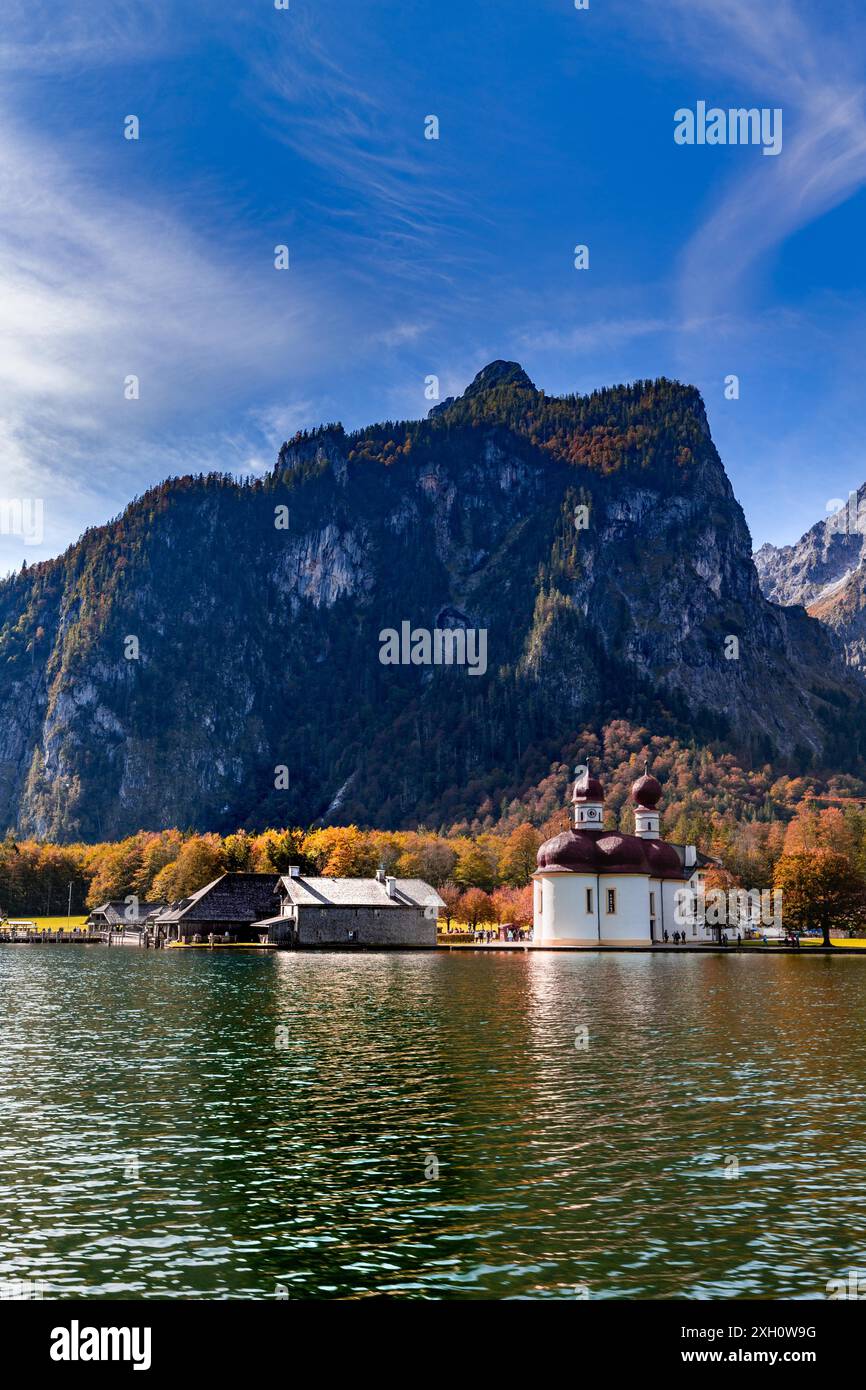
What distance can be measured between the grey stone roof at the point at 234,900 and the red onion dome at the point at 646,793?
155 feet

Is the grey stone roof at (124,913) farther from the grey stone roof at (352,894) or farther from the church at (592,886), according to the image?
the church at (592,886)

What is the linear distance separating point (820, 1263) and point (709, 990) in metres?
54.4

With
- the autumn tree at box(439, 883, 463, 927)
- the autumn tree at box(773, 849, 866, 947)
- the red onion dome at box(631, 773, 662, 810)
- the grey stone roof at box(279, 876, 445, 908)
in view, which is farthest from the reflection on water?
the autumn tree at box(439, 883, 463, 927)

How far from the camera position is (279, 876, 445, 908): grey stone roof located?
141 metres

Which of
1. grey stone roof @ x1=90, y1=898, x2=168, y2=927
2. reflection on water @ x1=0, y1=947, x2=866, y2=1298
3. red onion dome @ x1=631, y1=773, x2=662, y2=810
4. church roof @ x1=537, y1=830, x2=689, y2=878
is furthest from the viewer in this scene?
grey stone roof @ x1=90, y1=898, x2=168, y2=927

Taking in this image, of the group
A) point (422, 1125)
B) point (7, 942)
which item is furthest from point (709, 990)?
point (7, 942)

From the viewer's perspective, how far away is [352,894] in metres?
143

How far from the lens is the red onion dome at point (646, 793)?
159 metres

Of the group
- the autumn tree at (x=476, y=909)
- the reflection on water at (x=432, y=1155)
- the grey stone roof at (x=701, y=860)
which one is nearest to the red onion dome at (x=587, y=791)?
the grey stone roof at (x=701, y=860)

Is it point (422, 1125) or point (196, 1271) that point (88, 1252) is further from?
point (422, 1125)

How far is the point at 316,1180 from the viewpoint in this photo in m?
23.6

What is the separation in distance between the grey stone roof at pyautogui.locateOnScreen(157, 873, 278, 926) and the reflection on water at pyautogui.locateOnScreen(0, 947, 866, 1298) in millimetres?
99064

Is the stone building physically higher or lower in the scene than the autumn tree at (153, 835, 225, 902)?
lower

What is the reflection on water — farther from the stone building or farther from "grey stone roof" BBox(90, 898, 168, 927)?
"grey stone roof" BBox(90, 898, 168, 927)
